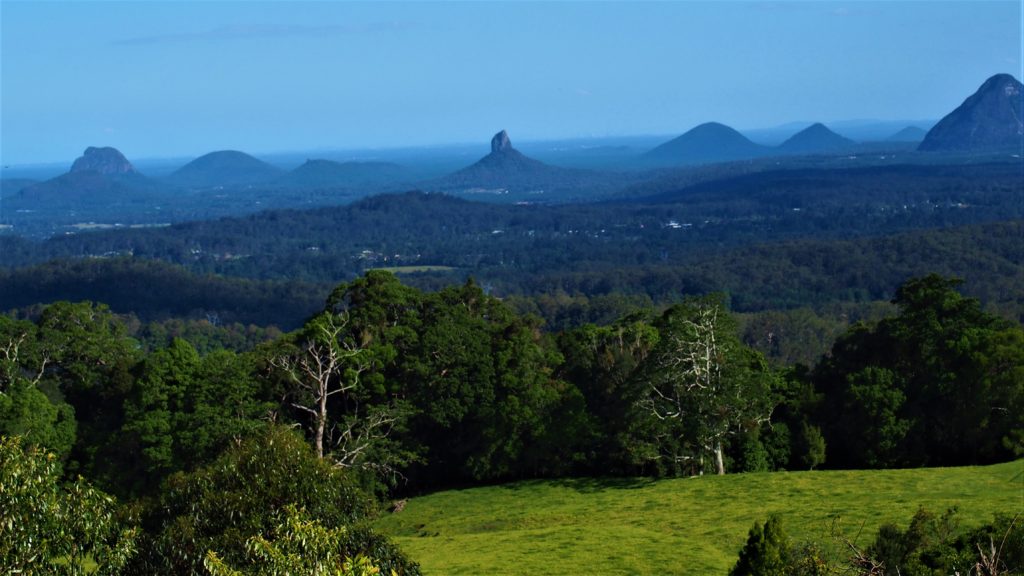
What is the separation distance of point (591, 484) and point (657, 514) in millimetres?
6109

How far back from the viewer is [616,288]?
13300cm

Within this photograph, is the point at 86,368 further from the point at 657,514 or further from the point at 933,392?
the point at 933,392

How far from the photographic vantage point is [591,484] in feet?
113

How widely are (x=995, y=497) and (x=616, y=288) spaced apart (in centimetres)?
10744

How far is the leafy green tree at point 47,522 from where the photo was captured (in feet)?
38.0

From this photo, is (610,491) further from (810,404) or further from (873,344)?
(873,344)

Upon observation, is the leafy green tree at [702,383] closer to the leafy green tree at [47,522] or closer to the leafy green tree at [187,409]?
the leafy green tree at [187,409]

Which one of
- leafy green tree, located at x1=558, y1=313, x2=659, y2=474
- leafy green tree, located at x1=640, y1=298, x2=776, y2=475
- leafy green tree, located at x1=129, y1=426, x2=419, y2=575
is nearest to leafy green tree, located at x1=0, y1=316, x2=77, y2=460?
leafy green tree, located at x1=558, y1=313, x2=659, y2=474

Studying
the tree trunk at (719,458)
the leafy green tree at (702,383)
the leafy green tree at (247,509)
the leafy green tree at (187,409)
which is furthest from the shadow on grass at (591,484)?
the leafy green tree at (247,509)

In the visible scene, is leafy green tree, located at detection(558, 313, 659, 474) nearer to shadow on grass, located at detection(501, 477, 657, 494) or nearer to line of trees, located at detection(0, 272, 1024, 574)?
line of trees, located at detection(0, 272, 1024, 574)

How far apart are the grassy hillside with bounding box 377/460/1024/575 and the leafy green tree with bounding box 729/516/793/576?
5418 mm

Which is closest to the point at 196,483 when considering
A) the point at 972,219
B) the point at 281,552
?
the point at 281,552

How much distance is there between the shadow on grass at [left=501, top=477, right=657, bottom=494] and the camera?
3338 cm

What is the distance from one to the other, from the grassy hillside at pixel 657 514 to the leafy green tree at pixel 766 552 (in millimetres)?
5418
